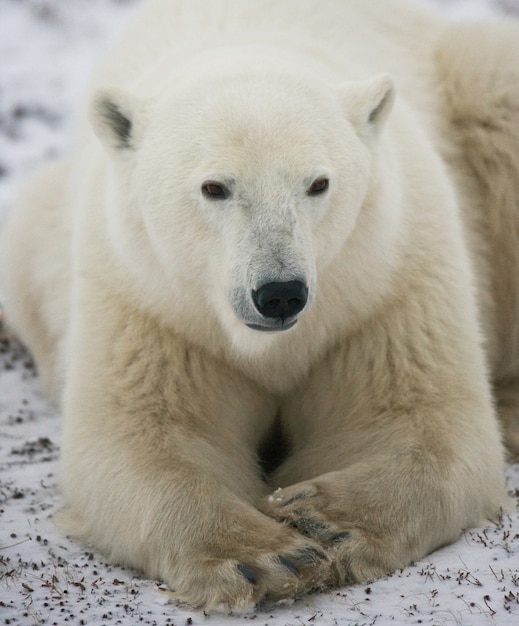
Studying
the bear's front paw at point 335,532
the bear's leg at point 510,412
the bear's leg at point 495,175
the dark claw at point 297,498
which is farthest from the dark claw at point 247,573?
the bear's leg at point 495,175

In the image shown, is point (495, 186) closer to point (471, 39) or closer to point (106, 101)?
point (471, 39)

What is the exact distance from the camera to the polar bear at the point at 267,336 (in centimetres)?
363

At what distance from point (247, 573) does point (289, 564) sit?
14cm

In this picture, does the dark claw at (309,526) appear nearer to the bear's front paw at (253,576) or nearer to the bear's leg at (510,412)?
the bear's front paw at (253,576)

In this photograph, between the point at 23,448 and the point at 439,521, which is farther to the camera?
the point at 23,448

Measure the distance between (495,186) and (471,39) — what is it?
3.16 feet

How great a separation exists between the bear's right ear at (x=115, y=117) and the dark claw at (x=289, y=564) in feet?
5.27

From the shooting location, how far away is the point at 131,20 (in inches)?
233

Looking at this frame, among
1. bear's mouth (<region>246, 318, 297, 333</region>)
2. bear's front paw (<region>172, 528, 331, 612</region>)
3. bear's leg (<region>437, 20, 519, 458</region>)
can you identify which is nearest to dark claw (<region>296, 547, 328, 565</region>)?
bear's front paw (<region>172, 528, 331, 612</region>)

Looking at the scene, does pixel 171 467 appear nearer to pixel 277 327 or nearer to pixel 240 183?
pixel 277 327

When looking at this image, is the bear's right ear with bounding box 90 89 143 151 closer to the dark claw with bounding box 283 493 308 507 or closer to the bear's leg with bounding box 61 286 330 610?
the bear's leg with bounding box 61 286 330 610

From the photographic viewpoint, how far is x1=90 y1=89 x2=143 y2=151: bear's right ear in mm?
4004

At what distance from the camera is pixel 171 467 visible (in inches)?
153

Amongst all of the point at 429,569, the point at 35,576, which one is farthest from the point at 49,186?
the point at 429,569
